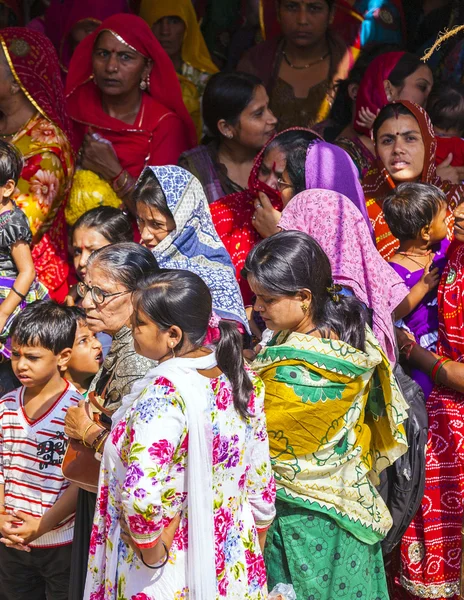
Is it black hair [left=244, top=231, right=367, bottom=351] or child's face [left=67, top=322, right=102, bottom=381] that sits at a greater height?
black hair [left=244, top=231, right=367, bottom=351]

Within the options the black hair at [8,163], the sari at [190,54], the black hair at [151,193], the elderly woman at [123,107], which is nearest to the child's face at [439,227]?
the black hair at [151,193]

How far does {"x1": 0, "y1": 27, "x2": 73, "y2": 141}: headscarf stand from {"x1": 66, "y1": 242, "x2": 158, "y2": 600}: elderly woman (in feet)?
5.70

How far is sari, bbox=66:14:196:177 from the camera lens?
5266 mm

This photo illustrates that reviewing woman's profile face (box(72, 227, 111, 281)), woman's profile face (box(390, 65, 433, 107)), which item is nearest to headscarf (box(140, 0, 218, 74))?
woman's profile face (box(390, 65, 433, 107))

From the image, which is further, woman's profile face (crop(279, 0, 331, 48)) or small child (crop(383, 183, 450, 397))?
woman's profile face (crop(279, 0, 331, 48))

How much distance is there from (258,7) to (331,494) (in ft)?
14.3

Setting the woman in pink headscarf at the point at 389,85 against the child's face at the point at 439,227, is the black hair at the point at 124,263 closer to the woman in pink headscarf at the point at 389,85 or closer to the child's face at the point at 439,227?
the child's face at the point at 439,227

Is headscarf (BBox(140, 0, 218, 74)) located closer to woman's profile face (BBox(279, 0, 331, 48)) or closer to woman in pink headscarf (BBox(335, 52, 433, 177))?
woman's profile face (BBox(279, 0, 331, 48))

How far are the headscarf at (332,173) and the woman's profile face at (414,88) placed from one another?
4.56ft

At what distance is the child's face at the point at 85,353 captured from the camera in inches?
157

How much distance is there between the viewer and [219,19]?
22.7ft

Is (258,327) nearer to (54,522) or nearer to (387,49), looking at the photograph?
(54,522)

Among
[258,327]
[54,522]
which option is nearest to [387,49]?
[258,327]

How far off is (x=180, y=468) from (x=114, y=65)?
10.1ft
